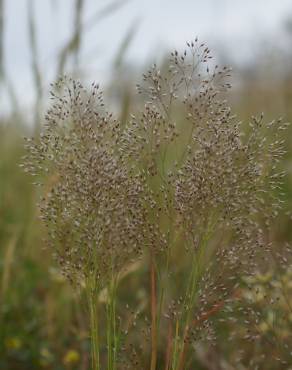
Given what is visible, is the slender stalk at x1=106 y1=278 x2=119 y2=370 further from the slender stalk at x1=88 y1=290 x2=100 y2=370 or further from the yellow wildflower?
the yellow wildflower

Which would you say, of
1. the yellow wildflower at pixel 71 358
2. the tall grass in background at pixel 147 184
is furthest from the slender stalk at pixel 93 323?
the yellow wildflower at pixel 71 358

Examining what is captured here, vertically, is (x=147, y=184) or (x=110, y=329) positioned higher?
(x=147, y=184)

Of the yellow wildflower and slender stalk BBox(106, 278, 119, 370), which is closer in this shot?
slender stalk BBox(106, 278, 119, 370)

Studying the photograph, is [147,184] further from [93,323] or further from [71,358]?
[71,358]

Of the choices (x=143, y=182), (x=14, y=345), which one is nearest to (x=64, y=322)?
(x=14, y=345)

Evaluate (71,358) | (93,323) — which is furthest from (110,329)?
(71,358)

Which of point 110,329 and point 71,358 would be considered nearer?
point 110,329

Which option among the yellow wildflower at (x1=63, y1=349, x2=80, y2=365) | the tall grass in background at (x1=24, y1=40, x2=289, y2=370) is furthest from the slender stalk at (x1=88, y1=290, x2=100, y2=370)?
the yellow wildflower at (x1=63, y1=349, x2=80, y2=365)

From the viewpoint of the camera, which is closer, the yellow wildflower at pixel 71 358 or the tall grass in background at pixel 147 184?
the tall grass in background at pixel 147 184

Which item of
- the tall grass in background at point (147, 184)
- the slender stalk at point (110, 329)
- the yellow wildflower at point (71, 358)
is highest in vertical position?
the tall grass in background at point (147, 184)

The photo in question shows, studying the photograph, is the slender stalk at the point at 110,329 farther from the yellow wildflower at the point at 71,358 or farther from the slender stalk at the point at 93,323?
the yellow wildflower at the point at 71,358

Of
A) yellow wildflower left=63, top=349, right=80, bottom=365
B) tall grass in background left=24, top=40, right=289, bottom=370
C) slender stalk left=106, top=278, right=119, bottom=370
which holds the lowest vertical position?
yellow wildflower left=63, top=349, right=80, bottom=365
